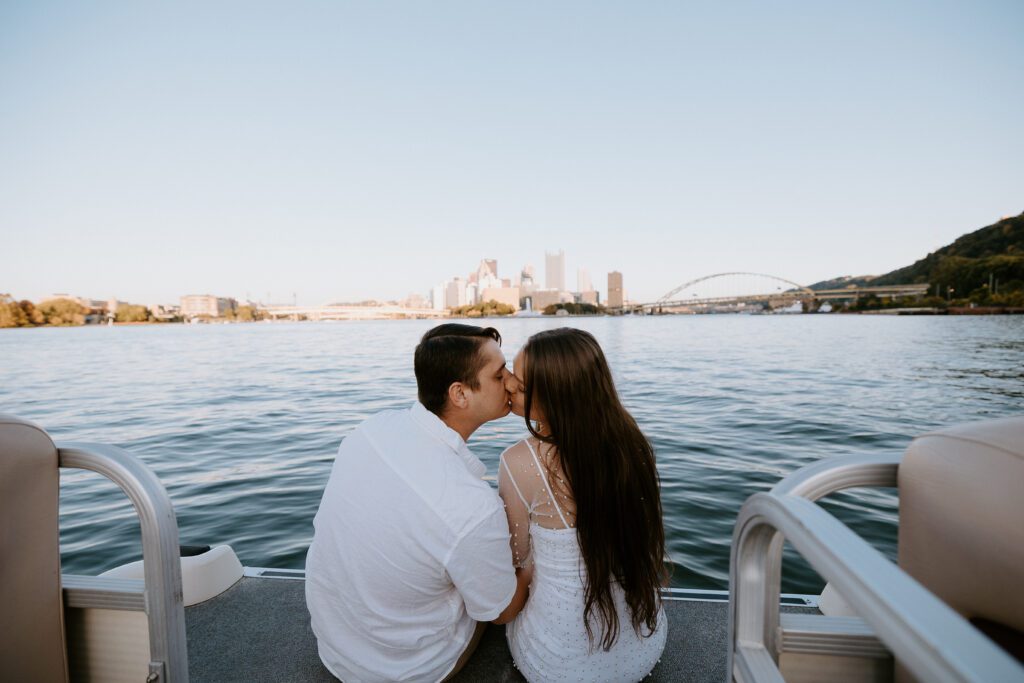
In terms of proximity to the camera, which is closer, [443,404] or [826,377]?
[443,404]

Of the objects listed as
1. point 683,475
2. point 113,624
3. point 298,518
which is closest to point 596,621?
point 113,624

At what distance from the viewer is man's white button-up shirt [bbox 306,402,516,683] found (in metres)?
1.43

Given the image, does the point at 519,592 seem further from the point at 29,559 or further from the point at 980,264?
the point at 980,264

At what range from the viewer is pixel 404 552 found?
1443 mm

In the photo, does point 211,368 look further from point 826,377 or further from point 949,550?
point 949,550

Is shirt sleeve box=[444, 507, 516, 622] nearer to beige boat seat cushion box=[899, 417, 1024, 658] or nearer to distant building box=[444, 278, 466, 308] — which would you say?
beige boat seat cushion box=[899, 417, 1024, 658]

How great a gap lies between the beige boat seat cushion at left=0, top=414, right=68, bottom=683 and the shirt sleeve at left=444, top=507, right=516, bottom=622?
1.01m

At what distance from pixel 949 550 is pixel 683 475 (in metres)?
4.99

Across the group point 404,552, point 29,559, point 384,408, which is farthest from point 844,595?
point 384,408

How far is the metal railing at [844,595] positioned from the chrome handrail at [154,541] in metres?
1.40

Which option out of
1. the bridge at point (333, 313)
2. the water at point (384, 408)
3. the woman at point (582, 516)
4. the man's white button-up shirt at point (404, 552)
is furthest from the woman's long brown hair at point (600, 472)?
the bridge at point (333, 313)

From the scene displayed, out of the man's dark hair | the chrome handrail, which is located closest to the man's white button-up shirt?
the man's dark hair

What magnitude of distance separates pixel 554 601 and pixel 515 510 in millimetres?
320

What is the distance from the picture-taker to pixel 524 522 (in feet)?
5.84
